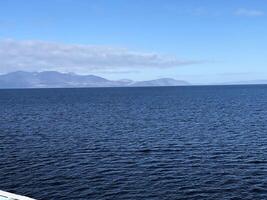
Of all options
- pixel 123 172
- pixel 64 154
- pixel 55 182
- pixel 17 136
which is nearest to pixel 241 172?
pixel 123 172

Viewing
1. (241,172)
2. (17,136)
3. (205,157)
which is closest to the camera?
(241,172)

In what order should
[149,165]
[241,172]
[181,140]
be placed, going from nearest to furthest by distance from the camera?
[241,172] < [149,165] < [181,140]

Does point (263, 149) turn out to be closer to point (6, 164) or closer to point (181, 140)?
point (181, 140)

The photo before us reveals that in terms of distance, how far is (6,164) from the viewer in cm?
5291

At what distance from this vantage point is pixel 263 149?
60.2 m

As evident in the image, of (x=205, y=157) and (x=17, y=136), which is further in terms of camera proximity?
(x=17, y=136)

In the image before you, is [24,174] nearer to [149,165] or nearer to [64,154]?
[64,154]

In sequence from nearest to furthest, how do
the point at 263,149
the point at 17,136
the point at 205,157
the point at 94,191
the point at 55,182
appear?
1. the point at 94,191
2. the point at 55,182
3. the point at 205,157
4. the point at 263,149
5. the point at 17,136

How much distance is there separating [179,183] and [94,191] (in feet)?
32.9

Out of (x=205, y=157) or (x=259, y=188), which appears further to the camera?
(x=205, y=157)

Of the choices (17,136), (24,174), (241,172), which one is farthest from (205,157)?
(17,136)

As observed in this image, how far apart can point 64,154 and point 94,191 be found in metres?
18.9

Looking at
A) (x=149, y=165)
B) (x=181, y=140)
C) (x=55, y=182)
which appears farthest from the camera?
(x=181, y=140)

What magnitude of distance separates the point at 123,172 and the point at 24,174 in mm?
12711
